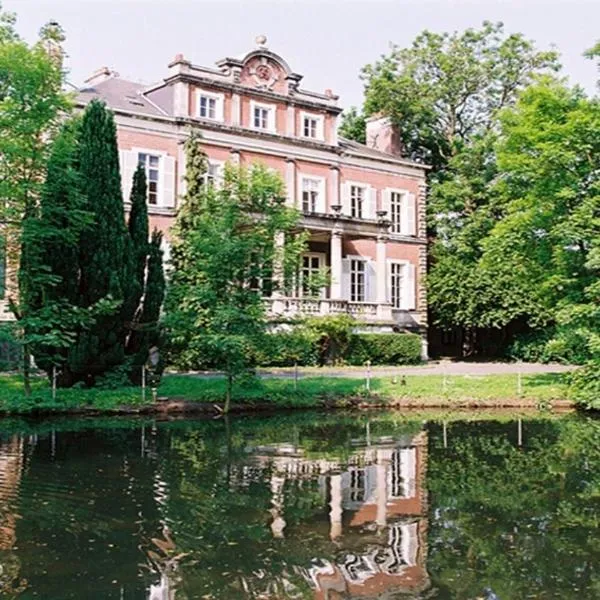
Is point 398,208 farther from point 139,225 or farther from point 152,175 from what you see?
point 139,225

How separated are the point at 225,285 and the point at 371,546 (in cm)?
1130

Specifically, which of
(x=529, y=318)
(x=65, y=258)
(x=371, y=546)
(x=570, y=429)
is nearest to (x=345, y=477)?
(x=371, y=546)

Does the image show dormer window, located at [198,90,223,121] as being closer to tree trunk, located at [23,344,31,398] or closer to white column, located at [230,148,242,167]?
white column, located at [230,148,242,167]

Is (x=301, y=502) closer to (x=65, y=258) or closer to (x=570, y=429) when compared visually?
(x=570, y=429)

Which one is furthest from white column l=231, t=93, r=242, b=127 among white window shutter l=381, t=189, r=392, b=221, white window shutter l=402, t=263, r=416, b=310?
white window shutter l=402, t=263, r=416, b=310

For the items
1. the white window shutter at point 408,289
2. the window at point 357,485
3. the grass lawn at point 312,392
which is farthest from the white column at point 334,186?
the window at point 357,485

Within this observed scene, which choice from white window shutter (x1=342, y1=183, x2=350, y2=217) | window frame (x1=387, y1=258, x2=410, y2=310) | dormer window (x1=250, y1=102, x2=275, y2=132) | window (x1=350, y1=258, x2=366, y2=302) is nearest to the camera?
dormer window (x1=250, y1=102, x2=275, y2=132)

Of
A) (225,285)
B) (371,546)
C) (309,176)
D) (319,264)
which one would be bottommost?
(371,546)

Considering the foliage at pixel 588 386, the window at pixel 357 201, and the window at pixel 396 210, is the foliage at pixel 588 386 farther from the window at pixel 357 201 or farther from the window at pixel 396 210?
the window at pixel 396 210

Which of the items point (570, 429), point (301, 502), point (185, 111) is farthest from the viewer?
point (185, 111)

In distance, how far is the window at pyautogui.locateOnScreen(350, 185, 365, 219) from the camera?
34.4 m

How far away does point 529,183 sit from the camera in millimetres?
21875

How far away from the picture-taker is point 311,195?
33.3 m

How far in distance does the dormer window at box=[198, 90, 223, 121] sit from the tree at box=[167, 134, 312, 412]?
502 inches
